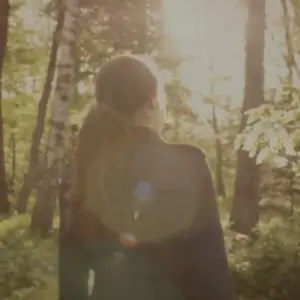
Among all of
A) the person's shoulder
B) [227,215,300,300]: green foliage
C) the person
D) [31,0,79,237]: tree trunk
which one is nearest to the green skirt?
the person

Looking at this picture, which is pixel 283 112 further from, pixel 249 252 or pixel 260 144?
pixel 249 252

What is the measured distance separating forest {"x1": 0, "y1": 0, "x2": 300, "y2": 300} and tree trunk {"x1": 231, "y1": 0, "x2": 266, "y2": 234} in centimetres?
2

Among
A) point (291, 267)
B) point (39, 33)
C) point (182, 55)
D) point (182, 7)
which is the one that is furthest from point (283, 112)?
point (182, 7)

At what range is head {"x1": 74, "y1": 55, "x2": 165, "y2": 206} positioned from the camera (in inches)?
87.6

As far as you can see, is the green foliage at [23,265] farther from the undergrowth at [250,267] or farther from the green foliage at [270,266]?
the green foliage at [270,266]

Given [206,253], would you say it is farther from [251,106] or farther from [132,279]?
[251,106]

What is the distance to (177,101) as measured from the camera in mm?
17375

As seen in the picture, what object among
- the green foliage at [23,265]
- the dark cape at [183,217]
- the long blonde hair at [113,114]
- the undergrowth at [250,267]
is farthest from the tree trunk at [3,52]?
the dark cape at [183,217]

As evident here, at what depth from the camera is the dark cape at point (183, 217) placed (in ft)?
7.00

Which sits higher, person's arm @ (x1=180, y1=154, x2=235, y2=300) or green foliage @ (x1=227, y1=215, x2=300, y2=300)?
person's arm @ (x1=180, y1=154, x2=235, y2=300)

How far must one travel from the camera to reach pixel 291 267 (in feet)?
27.4

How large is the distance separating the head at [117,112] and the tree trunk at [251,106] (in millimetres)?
10539

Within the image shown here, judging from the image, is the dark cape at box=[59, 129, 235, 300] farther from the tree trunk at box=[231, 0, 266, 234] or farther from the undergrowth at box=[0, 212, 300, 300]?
the tree trunk at box=[231, 0, 266, 234]

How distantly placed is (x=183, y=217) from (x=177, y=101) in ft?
50.3
